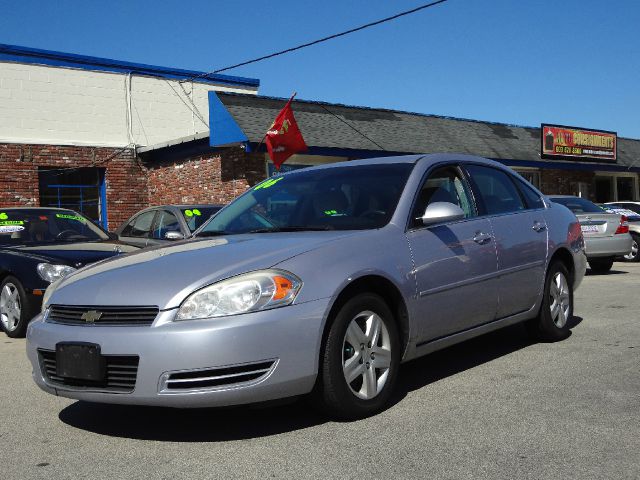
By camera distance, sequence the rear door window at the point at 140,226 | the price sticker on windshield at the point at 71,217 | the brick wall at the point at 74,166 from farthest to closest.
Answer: the brick wall at the point at 74,166, the rear door window at the point at 140,226, the price sticker on windshield at the point at 71,217

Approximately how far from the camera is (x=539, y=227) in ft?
19.9

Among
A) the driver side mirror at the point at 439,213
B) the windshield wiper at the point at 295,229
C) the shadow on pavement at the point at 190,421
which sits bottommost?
the shadow on pavement at the point at 190,421

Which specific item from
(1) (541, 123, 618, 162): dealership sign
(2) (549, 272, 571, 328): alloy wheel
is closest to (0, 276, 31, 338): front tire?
(2) (549, 272, 571, 328): alloy wheel

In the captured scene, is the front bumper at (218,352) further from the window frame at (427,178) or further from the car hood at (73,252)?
the car hood at (73,252)

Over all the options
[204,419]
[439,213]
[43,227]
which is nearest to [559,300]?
[439,213]

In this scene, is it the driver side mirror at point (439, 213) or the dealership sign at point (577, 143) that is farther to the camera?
the dealership sign at point (577, 143)

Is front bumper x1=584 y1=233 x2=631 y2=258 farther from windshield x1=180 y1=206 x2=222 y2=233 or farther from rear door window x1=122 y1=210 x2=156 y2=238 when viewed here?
rear door window x1=122 y1=210 x2=156 y2=238

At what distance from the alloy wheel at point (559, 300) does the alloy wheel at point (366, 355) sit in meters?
2.46

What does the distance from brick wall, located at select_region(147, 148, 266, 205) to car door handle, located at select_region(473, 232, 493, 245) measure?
1207 cm

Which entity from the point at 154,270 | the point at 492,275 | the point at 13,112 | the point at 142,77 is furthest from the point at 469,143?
the point at 154,270

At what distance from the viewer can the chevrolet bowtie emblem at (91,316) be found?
3906 millimetres

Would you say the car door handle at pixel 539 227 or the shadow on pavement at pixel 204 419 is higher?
the car door handle at pixel 539 227

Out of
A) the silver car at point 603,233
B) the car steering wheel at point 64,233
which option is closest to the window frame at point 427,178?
the car steering wheel at point 64,233

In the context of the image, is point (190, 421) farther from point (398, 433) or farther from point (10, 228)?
point (10, 228)
